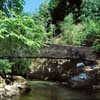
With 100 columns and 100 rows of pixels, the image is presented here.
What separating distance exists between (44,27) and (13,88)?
12.4m

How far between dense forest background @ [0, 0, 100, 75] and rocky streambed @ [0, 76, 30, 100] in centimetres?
130

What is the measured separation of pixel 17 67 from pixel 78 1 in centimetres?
1149

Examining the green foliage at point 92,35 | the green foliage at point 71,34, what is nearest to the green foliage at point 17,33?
the green foliage at point 92,35

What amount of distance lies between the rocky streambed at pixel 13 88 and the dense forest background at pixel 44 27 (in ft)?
4.27

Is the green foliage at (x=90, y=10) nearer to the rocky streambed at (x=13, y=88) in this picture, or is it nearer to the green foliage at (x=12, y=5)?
the green foliage at (x=12, y=5)

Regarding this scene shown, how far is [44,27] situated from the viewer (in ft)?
71.4

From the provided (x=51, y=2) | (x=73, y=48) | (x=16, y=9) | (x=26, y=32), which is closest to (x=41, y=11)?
(x=51, y=2)

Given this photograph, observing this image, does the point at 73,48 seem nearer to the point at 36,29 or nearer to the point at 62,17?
the point at 36,29

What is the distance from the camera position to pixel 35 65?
57.9 feet

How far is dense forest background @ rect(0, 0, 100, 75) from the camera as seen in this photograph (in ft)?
31.7

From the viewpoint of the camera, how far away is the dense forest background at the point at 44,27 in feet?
31.7

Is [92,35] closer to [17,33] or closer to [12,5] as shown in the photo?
[12,5]

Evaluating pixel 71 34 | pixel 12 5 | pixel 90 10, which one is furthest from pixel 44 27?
Result: pixel 12 5

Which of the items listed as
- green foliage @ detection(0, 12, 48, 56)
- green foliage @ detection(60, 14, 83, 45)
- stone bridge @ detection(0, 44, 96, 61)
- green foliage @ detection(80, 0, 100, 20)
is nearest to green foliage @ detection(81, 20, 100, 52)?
green foliage @ detection(60, 14, 83, 45)
